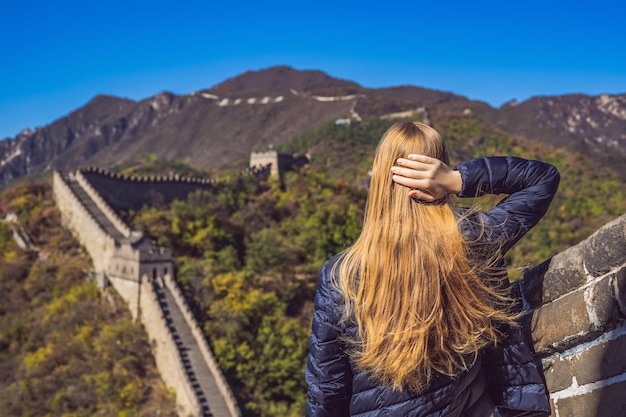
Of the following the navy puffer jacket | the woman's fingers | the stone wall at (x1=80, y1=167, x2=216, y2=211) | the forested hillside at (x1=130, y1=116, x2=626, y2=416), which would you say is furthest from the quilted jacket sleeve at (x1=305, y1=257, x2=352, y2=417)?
the stone wall at (x1=80, y1=167, x2=216, y2=211)

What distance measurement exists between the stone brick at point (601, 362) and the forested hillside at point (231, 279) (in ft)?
55.7

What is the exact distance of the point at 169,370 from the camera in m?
19.5

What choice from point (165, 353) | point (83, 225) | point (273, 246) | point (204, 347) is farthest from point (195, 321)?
point (83, 225)

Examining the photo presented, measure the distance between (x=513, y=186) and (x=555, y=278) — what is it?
1.68 ft

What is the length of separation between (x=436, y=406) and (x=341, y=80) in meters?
94.7

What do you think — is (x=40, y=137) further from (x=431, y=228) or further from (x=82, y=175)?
(x=431, y=228)

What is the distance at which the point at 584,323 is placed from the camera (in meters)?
2.81

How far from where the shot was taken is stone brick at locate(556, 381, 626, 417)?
2.67 metres

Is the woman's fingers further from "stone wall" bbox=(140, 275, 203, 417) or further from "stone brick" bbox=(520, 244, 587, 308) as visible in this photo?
"stone wall" bbox=(140, 275, 203, 417)

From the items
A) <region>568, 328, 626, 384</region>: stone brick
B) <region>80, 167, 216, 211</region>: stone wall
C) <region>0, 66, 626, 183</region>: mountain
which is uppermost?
<region>0, 66, 626, 183</region>: mountain

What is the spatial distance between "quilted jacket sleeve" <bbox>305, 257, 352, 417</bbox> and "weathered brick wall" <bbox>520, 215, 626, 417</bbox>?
894mm

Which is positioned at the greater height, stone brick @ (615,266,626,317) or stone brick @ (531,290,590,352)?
stone brick @ (615,266,626,317)

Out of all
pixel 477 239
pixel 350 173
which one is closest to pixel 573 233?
pixel 350 173

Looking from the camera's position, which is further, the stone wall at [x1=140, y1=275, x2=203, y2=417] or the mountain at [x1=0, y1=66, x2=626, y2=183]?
the mountain at [x1=0, y1=66, x2=626, y2=183]
